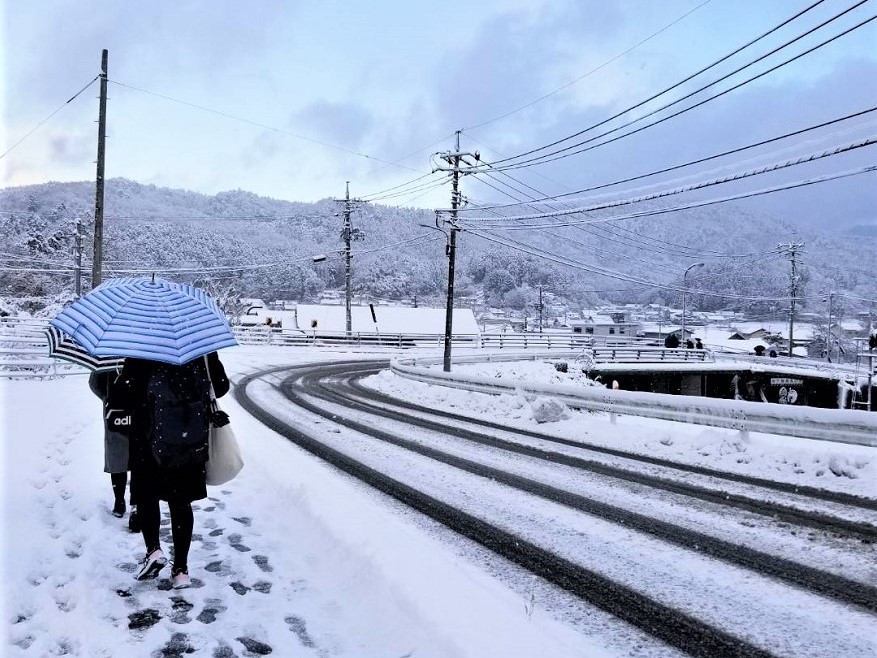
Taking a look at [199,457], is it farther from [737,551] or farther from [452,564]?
[737,551]

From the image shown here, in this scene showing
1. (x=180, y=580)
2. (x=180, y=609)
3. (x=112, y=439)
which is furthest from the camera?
(x=112, y=439)

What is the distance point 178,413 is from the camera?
3.84m

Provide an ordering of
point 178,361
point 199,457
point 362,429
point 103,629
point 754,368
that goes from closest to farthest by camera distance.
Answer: point 103,629, point 178,361, point 199,457, point 362,429, point 754,368

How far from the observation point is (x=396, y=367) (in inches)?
908

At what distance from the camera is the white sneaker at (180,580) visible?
3.97m

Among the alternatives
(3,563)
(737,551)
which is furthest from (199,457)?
(737,551)

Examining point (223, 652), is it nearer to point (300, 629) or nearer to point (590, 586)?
point (300, 629)

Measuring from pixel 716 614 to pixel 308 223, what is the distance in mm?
137899

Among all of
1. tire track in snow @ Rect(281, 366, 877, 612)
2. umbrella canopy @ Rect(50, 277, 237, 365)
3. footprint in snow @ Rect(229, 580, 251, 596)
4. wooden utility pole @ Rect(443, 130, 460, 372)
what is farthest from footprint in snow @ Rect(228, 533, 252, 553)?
wooden utility pole @ Rect(443, 130, 460, 372)

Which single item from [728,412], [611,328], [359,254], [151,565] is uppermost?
[359,254]

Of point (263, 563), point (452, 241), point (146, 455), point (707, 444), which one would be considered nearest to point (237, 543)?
point (263, 563)

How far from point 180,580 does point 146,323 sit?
5.76ft

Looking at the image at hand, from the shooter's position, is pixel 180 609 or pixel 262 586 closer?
pixel 180 609

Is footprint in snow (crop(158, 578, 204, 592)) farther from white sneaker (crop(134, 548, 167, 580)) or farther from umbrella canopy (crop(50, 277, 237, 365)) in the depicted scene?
umbrella canopy (crop(50, 277, 237, 365))
